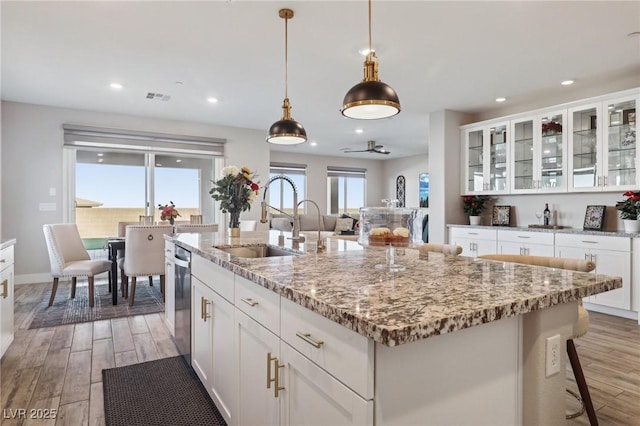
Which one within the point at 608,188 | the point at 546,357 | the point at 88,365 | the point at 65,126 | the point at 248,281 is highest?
the point at 65,126

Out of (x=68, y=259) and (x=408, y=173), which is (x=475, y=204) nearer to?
(x=408, y=173)

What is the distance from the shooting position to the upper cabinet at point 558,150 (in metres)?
3.84

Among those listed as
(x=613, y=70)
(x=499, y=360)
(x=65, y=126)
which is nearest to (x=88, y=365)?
(x=499, y=360)

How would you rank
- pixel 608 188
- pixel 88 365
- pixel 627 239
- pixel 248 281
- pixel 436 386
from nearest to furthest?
1. pixel 436 386
2. pixel 248 281
3. pixel 88 365
4. pixel 627 239
5. pixel 608 188

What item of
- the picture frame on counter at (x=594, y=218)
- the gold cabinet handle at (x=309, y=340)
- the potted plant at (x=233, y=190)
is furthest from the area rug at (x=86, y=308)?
the picture frame on counter at (x=594, y=218)

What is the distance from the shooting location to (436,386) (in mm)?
898

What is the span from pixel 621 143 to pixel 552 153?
2.25 ft

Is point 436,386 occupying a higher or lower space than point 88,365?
higher

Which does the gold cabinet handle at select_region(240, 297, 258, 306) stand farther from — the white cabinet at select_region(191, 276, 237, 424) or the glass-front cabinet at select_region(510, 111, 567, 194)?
the glass-front cabinet at select_region(510, 111, 567, 194)

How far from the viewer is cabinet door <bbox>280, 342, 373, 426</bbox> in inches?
33.0

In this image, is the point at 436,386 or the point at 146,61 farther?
the point at 146,61

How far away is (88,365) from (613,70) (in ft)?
17.8

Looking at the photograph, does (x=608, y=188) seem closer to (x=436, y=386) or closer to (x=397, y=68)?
(x=397, y=68)

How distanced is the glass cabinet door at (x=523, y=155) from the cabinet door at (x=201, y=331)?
4.28 metres
